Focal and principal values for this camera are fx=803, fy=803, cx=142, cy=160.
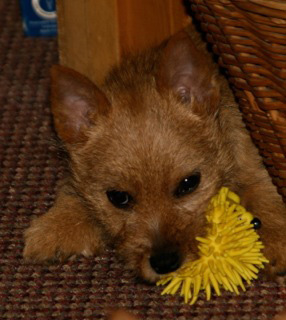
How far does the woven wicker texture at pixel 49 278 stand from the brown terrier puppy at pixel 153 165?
8 centimetres

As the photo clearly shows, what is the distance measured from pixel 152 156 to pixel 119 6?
3.01 ft

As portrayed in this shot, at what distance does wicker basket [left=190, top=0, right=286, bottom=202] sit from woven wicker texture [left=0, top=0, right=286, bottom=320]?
463 millimetres

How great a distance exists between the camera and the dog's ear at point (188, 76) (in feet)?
8.43

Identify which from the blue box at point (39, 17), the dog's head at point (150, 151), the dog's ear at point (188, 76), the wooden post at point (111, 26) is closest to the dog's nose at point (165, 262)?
the dog's head at point (150, 151)

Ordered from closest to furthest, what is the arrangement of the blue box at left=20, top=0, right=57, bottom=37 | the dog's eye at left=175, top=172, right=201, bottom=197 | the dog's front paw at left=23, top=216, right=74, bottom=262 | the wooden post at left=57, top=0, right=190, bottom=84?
the dog's eye at left=175, top=172, right=201, bottom=197 < the dog's front paw at left=23, top=216, right=74, bottom=262 < the wooden post at left=57, top=0, right=190, bottom=84 < the blue box at left=20, top=0, right=57, bottom=37

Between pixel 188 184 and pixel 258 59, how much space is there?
0.48 metres

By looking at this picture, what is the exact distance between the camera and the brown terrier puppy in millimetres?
2584

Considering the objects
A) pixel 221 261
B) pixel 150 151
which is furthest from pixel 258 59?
pixel 221 261

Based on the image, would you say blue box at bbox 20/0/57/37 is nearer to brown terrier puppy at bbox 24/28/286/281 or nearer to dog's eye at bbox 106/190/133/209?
brown terrier puppy at bbox 24/28/286/281

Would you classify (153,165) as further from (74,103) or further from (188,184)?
(74,103)

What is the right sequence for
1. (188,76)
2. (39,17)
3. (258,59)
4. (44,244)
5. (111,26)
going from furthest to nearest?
(39,17)
(111,26)
(44,244)
(188,76)
(258,59)

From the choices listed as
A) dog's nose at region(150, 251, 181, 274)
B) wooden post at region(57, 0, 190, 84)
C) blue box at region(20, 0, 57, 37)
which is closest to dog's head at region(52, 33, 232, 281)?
dog's nose at region(150, 251, 181, 274)

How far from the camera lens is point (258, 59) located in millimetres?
2467

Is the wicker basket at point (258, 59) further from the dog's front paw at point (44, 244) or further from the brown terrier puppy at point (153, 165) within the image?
the dog's front paw at point (44, 244)
